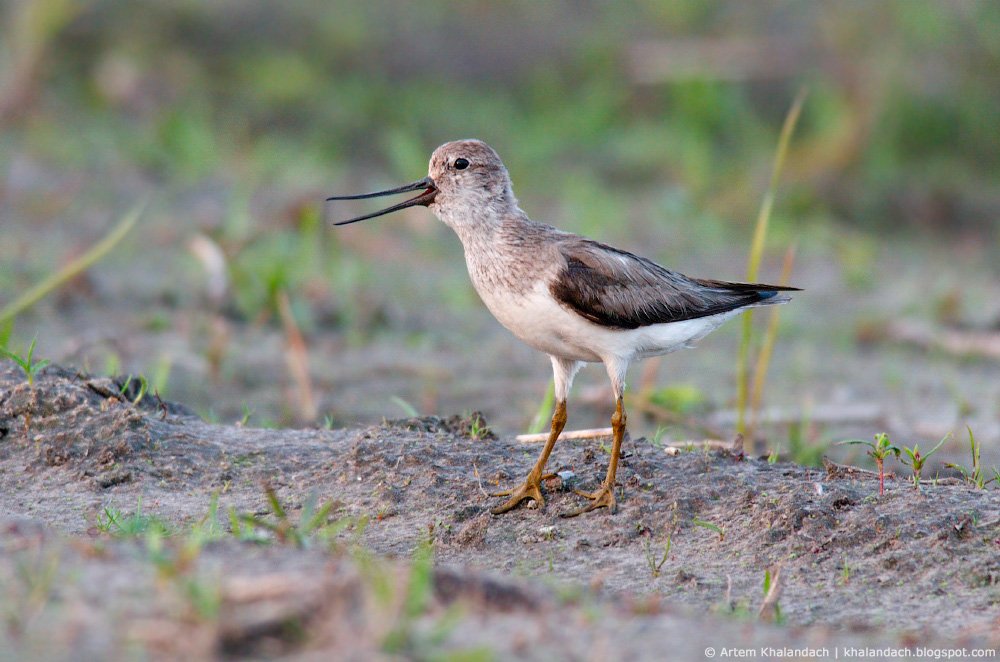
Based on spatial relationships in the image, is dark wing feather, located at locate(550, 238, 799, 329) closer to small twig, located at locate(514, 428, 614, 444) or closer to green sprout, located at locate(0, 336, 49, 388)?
small twig, located at locate(514, 428, 614, 444)

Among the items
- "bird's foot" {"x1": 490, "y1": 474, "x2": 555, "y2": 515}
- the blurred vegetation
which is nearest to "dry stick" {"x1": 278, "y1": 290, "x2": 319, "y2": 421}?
"bird's foot" {"x1": 490, "y1": 474, "x2": 555, "y2": 515}

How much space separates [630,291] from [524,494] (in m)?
0.92

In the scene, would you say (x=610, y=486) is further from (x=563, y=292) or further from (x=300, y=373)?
(x=300, y=373)

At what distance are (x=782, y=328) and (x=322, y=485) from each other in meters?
4.92

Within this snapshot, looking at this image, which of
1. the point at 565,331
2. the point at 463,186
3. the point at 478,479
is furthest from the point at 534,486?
the point at 463,186

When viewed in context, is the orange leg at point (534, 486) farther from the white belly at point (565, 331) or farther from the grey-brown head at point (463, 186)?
the grey-brown head at point (463, 186)

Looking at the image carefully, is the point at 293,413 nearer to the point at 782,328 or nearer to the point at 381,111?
the point at 782,328

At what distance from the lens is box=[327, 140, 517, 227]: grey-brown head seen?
5.27m

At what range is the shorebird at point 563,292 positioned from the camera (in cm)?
485

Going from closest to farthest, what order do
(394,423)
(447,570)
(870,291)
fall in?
(447,570), (394,423), (870,291)

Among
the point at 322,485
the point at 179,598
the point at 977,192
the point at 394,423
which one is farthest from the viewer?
the point at 977,192

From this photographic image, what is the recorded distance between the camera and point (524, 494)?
15.6ft

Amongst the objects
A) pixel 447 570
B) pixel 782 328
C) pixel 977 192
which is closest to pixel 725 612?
pixel 447 570

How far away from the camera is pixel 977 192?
1172 cm
